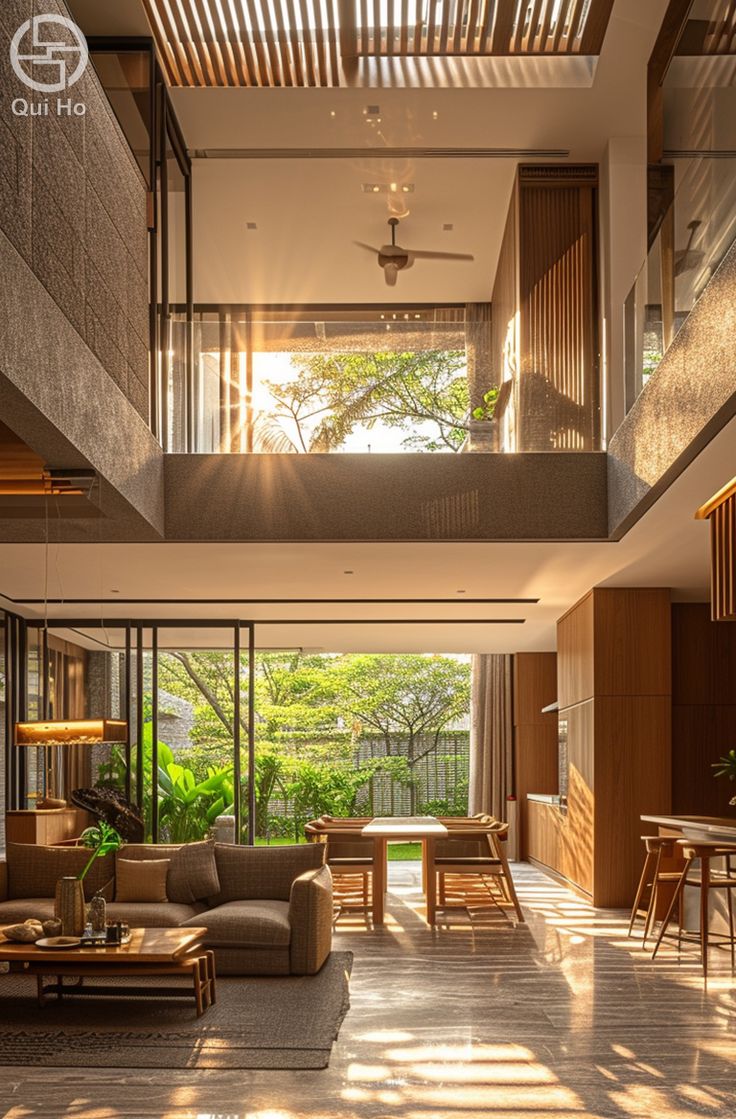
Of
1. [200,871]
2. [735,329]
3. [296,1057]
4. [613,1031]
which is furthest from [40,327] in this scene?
[200,871]

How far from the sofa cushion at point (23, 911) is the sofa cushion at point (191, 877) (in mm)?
848

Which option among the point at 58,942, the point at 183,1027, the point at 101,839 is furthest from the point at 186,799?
the point at 183,1027

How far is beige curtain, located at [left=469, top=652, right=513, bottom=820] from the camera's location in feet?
59.8

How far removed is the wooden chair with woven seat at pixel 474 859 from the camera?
33.3 ft

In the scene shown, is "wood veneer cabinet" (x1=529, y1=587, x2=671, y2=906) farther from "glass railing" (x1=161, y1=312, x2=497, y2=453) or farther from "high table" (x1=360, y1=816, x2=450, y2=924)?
"glass railing" (x1=161, y1=312, x2=497, y2=453)

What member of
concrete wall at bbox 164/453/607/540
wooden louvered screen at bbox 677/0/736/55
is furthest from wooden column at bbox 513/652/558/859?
wooden louvered screen at bbox 677/0/736/55

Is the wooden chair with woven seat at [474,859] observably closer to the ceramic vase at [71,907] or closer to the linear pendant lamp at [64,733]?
the ceramic vase at [71,907]

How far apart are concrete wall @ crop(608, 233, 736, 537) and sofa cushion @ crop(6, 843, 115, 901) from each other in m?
4.35

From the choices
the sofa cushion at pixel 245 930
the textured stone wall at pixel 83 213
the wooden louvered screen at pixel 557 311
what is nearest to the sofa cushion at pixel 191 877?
the sofa cushion at pixel 245 930

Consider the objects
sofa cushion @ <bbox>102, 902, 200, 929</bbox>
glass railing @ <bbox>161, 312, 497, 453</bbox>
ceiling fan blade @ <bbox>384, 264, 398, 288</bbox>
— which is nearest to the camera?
sofa cushion @ <bbox>102, 902, 200, 929</bbox>

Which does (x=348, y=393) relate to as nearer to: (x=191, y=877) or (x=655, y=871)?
(x=191, y=877)

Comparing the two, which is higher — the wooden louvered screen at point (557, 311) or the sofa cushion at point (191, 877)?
the wooden louvered screen at point (557, 311)

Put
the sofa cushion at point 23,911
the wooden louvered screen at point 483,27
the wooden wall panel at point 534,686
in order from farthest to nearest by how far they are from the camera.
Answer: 1. the wooden wall panel at point 534,686
2. the wooden louvered screen at point 483,27
3. the sofa cushion at point 23,911

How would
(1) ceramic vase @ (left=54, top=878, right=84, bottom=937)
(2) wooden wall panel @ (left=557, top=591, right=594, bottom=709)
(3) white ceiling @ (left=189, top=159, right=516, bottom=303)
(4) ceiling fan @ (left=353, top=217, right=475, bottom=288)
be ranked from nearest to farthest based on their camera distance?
1. (1) ceramic vase @ (left=54, top=878, right=84, bottom=937)
2. (3) white ceiling @ (left=189, top=159, right=516, bottom=303)
3. (4) ceiling fan @ (left=353, top=217, right=475, bottom=288)
4. (2) wooden wall panel @ (left=557, top=591, right=594, bottom=709)
